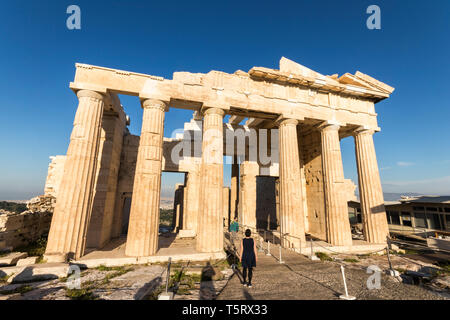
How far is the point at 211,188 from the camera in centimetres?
973

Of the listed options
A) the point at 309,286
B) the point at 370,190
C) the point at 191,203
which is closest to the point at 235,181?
the point at 191,203

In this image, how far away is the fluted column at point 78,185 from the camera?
7930mm

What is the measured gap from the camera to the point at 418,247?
12133 mm

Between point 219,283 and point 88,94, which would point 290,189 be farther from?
point 88,94

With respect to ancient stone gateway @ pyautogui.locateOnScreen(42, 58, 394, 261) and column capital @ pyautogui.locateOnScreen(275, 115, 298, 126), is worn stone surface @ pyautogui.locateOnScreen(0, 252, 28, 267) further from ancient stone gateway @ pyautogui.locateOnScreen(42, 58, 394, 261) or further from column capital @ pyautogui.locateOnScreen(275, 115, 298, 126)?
column capital @ pyautogui.locateOnScreen(275, 115, 298, 126)

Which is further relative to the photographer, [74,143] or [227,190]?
[227,190]

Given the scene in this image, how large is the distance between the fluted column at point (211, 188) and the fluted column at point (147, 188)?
6.83 ft

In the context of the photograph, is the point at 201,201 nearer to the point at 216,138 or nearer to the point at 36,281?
the point at 216,138

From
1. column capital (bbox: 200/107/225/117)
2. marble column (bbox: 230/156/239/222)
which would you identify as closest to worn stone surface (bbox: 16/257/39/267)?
column capital (bbox: 200/107/225/117)

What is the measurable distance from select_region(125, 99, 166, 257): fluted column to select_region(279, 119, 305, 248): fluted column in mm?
6689

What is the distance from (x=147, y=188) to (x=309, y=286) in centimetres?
714

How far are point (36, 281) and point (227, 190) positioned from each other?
16706 millimetres
